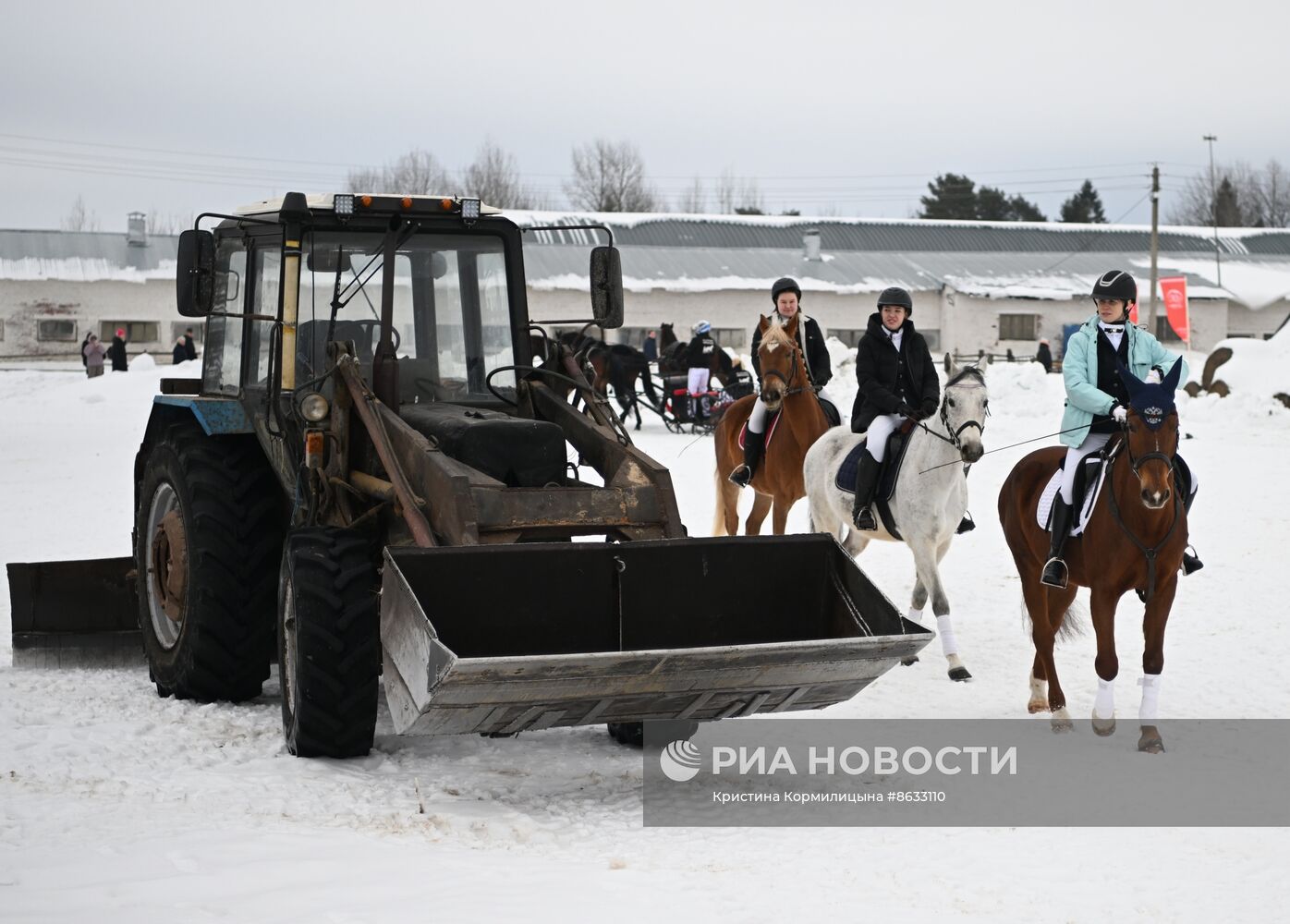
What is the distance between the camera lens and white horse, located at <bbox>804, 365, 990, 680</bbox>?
8.80m

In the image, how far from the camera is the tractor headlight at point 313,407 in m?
6.81

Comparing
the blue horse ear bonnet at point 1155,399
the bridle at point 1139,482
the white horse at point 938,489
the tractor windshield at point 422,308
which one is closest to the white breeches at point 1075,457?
the bridle at point 1139,482

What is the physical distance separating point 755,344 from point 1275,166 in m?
91.0

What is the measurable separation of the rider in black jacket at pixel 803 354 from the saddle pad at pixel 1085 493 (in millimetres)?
3219

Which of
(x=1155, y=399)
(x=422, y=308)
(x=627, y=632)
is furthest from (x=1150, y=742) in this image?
(x=422, y=308)

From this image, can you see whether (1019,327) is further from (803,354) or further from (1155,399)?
(1155,399)

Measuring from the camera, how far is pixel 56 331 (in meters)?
46.0

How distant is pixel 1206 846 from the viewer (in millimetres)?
5559

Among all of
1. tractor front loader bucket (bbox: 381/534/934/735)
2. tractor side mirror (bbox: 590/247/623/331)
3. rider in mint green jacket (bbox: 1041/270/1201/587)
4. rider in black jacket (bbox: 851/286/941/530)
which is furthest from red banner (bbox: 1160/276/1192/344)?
tractor front loader bucket (bbox: 381/534/934/735)

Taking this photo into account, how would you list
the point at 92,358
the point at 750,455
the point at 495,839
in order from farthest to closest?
the point at 92,358
the point at 750,455
the point at 495,839

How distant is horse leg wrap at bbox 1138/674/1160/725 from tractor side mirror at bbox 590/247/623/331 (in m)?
3.24

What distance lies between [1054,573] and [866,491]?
2065mm

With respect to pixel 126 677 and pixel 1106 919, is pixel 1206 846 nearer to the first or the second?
pixel 1106 919

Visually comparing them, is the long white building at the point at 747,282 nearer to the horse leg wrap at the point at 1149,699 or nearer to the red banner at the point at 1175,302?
the red banner at the point at 1175,302
